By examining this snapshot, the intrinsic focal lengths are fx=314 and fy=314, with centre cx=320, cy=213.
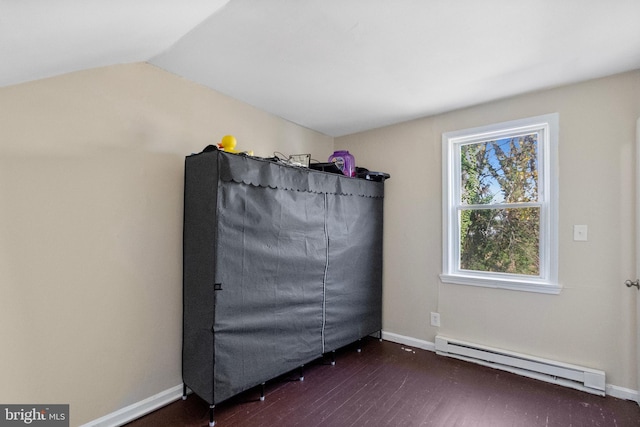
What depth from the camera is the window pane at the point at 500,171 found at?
264cm

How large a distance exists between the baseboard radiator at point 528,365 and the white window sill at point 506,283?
1.71 ft

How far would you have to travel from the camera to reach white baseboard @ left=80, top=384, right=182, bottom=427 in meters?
1.84

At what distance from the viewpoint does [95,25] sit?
130 centimetres

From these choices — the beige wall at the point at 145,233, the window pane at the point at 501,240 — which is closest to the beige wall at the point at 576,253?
the beige wall at the point at 145,233

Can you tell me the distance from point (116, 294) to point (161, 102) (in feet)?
4.20

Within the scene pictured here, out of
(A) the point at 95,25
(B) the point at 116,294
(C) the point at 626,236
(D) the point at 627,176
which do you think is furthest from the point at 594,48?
(B) the point at 116,294

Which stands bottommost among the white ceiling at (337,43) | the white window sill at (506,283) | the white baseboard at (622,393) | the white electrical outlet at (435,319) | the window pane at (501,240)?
the white baseboard at (622,393)

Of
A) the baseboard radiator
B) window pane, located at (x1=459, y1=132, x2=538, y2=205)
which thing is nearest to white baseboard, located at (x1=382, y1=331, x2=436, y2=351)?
the baseboard radiator

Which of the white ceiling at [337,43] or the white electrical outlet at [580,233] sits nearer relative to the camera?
the white ceiling at [337,43]

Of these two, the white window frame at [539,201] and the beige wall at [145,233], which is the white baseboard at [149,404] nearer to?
the beige wall at [145,233]

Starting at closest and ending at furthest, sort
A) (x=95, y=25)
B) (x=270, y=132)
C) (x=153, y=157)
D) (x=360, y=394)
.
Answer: (x=95, y=25)
(x=153, y=157)
(x=360, y=394)
(x=270, y=132)

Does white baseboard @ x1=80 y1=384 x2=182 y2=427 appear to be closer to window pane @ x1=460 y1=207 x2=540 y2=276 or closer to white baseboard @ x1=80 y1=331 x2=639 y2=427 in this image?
white baseboard @ x1=80 y1=331 x2=639 y2=427

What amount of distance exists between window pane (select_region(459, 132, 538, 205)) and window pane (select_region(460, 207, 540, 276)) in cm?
12

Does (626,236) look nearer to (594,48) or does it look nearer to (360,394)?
(594,48)
